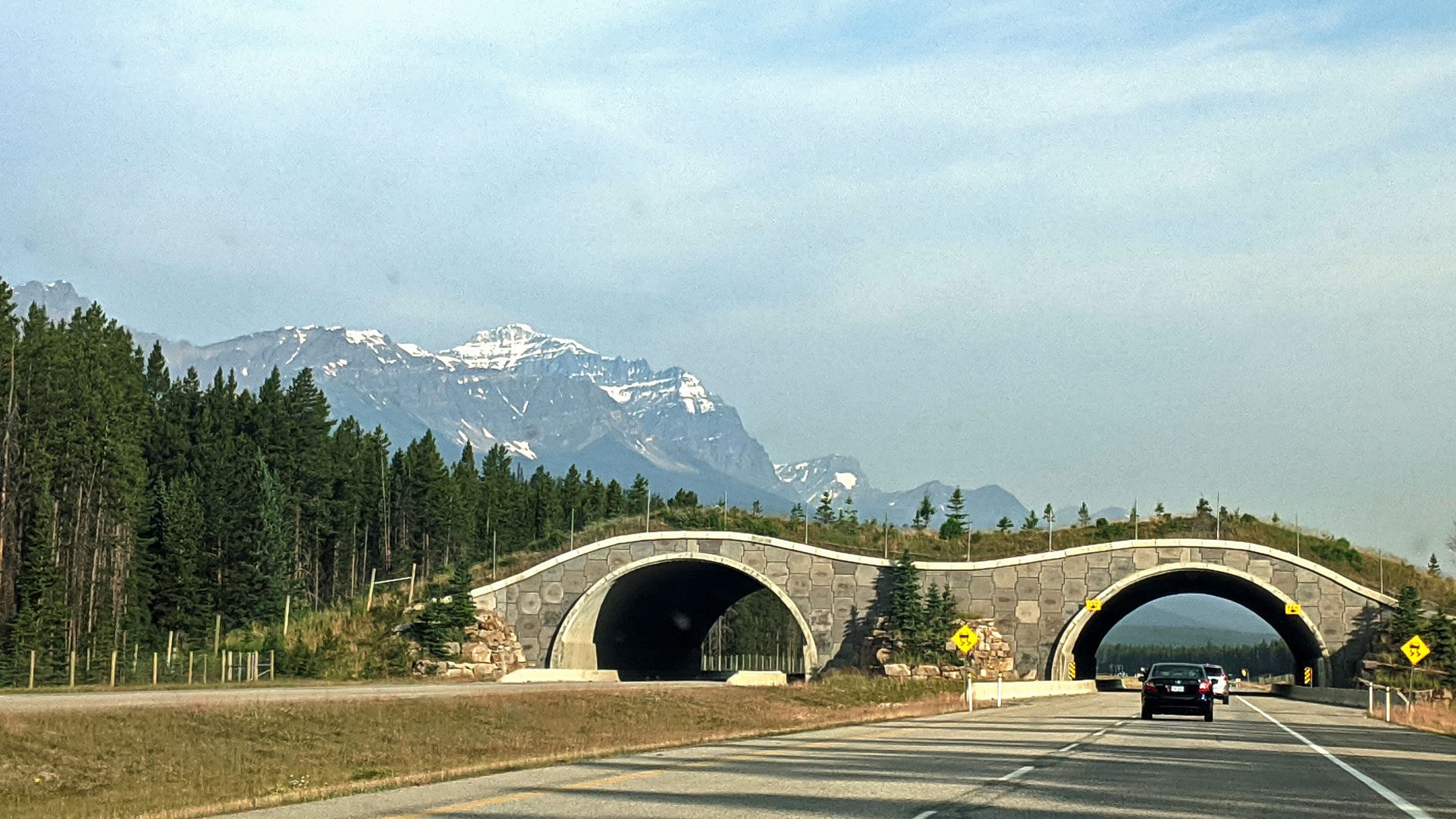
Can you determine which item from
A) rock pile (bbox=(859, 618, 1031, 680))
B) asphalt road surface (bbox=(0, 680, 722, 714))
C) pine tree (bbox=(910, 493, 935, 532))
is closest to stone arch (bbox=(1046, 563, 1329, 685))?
rock pile (bbox=(859, 618, 1031, 680))

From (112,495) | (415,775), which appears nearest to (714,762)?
(415,775)

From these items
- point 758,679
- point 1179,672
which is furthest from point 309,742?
point 758,679

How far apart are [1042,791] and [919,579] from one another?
5891 cm

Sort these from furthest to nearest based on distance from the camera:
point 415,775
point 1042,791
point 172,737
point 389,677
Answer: point 389,677, point 172,737, point 415,775, point 1042,791

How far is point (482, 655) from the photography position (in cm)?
7369

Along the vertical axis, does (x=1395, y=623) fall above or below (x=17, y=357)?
below

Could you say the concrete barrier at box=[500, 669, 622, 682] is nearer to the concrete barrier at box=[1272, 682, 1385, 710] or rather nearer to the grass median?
the grass median

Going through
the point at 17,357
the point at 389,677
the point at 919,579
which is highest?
the point at 17,357

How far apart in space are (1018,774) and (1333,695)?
52.5 metres

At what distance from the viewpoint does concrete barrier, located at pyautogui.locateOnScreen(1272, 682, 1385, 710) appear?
60.9 meters

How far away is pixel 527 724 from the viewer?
36656 millimetres

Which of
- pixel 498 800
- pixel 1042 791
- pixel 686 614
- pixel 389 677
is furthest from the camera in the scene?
pixel 686 614

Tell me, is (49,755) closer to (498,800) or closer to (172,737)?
(172,737)

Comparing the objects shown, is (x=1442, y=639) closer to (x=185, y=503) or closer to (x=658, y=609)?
(x=658, y=609)
